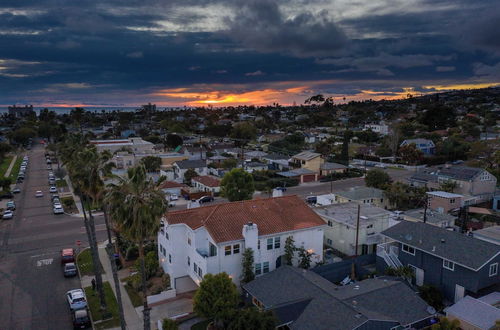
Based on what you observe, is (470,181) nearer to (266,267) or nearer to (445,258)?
(445,258)

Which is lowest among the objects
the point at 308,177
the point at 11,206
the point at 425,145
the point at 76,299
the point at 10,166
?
the point at 10,166

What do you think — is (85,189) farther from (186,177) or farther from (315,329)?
(186,177)

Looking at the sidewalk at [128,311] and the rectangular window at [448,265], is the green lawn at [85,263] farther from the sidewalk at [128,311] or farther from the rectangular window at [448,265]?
the rectangular window at [448,265]

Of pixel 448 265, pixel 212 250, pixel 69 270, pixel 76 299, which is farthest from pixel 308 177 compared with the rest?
pixel 76 299

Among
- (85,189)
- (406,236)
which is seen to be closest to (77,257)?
(85,189)

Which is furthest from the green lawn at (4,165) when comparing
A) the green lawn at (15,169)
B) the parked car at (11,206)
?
the parked car at (11,206)

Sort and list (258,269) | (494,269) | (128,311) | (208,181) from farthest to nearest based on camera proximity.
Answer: (208,181) < (258,269) < (128,311) < (494,269)
